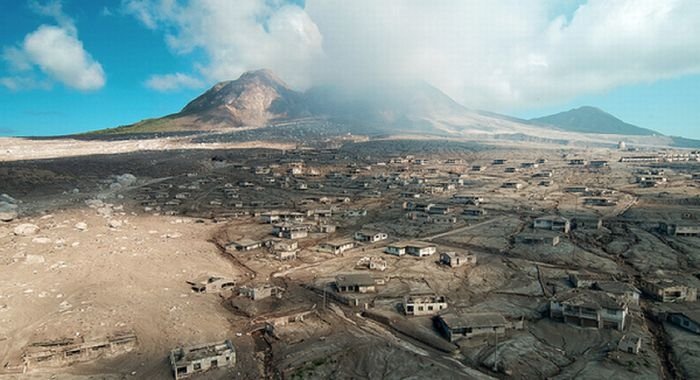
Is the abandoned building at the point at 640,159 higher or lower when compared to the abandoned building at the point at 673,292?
higher

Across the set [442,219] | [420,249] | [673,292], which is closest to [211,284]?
[420,249]

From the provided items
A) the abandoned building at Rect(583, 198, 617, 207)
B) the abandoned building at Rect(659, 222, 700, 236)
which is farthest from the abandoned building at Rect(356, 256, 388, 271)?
the abandoned building at Rect(583, 198, 617, 207)

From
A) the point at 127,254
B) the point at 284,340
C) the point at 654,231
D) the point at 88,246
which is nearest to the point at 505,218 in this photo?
the point at 654,231

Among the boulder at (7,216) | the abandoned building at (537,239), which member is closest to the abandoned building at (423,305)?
the abandoned building at (537,239)

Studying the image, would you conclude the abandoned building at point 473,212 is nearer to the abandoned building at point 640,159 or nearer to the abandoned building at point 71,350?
Result: the abandoned building at point 71,350

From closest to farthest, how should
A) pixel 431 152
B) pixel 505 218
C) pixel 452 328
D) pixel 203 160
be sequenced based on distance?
pixel 452 328, pixel 505 218, pixel 203 160, pixel 431 152

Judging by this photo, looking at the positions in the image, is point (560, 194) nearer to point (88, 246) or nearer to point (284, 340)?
point (284, 340)
